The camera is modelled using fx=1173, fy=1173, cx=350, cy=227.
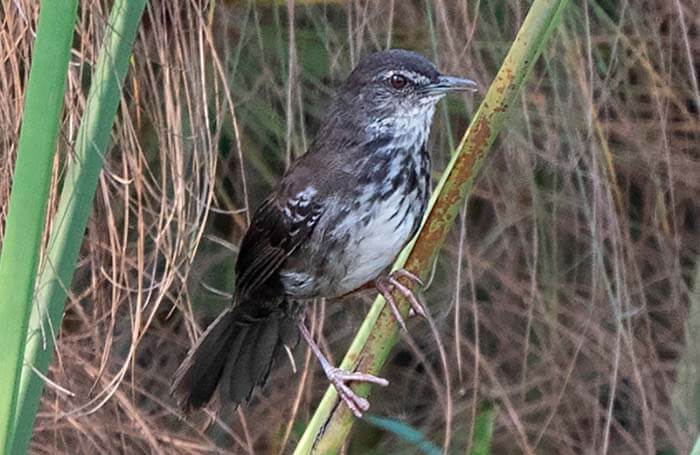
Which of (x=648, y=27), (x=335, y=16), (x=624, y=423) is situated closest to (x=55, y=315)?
(x=335, y=16)

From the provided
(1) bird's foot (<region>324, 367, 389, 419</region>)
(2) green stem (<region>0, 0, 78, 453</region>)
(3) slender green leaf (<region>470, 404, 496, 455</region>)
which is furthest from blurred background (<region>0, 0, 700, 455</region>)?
(2) green stem (<region>0, 0, 78, 453</region>)

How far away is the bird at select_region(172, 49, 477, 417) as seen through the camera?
2045 mm

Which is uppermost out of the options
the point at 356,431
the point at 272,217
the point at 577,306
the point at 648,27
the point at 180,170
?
the point at 648,27

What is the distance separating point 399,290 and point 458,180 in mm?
323

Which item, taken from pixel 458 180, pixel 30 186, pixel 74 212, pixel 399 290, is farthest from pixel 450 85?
pixel 30 186

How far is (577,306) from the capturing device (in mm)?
2637

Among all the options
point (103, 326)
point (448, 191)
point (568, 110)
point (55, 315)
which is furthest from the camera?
point (103, 326)

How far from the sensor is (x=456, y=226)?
2607 mm

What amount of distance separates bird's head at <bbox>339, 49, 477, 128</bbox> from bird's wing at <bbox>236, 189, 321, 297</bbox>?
7.8 inches

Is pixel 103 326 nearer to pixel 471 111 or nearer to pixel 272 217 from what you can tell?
pixel 272 217

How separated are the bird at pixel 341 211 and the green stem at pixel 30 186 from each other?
100cm

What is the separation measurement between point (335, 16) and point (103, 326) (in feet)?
2.54

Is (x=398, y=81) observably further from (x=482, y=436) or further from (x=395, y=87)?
(x=482, y=436)

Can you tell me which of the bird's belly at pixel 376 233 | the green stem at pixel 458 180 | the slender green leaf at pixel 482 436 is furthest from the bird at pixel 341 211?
the green stem at pixel 458 180
